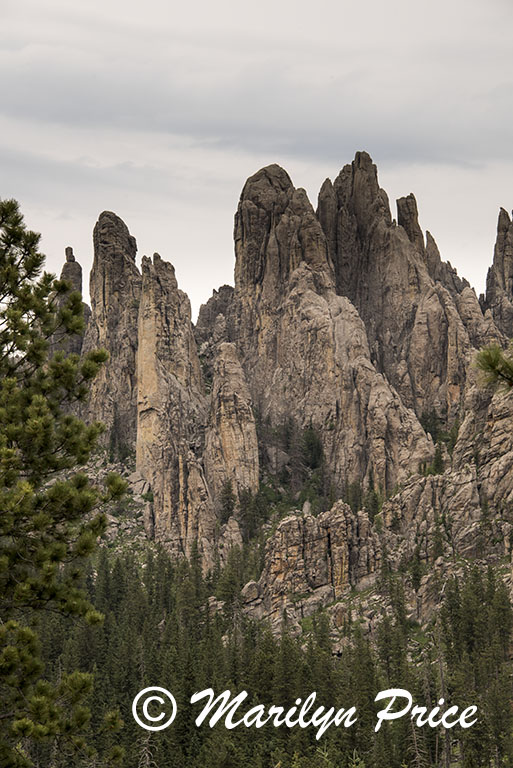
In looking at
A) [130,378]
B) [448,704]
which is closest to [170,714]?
[448,704]

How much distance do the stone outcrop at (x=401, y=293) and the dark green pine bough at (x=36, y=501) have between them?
378ft

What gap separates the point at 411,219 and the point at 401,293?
17.3 meters

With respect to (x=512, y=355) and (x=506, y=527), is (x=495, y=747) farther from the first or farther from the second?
(x=512, y=355)

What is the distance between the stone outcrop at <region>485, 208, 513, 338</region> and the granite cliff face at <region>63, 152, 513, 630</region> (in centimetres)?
40

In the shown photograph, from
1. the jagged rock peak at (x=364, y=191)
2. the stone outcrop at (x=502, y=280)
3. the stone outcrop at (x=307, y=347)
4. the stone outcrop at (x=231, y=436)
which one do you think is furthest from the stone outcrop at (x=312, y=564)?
the stone outcrop at (x=502, y=280)

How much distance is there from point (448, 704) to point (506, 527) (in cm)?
3132

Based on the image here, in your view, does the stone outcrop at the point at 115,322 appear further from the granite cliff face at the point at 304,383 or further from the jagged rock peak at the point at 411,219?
the jagged rock peak at the point at 411,219

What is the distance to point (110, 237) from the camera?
6171 inches

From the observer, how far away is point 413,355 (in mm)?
146750

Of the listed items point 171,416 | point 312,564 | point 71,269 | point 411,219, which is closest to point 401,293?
point 411,219

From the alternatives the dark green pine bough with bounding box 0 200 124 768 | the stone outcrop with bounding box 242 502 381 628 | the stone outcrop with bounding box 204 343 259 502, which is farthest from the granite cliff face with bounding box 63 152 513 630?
the dark green pine bough with bounding box 0 200 124 768

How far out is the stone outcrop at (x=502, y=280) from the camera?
16775cm

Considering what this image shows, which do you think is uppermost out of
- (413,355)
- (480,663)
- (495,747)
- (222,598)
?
(413,355)

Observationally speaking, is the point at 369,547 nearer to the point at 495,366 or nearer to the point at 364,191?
the point at 495,366
